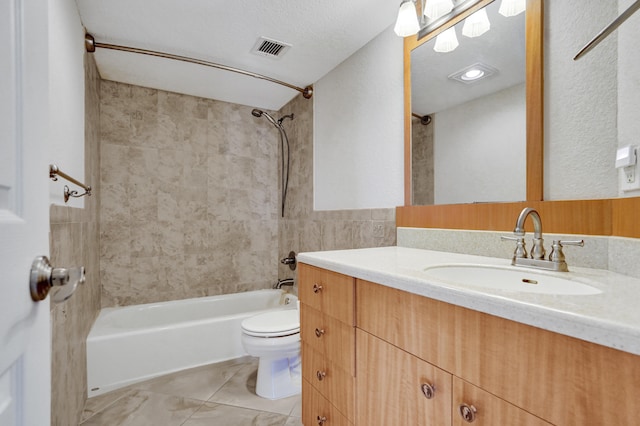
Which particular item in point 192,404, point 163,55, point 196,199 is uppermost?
point 163,55

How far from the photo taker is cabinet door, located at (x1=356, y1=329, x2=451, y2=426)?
0.71 meters

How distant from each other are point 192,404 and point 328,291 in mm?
1308

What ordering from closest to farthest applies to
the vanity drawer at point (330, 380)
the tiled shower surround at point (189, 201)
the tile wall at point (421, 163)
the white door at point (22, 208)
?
the white door at point (22, 208)
the vanity drawer at point (330, 380)
the tile wall at point (421, 163)
the tiled shower surround at point (189, 201)

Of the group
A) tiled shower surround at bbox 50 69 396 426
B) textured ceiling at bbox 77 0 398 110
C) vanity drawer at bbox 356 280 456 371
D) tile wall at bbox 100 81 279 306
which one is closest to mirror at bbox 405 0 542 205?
textured ceiling at bbox 77 0 398 110

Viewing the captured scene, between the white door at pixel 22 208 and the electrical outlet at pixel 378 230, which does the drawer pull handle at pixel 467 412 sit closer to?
the white door at pixel 22 208

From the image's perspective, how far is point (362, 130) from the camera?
2029mm

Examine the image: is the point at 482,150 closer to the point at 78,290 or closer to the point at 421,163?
the point at 421,163

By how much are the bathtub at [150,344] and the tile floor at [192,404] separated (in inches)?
3.3

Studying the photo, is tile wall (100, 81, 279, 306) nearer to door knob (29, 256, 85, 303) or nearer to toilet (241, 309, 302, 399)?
toilet (241, 309, 302, 399)

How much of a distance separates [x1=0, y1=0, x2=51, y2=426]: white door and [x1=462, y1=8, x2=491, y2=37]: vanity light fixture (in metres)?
1.53

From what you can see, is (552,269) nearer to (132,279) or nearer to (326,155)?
(326,155)

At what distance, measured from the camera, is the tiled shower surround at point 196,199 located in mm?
2547

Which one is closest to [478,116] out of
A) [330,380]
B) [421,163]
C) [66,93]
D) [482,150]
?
[482,150]

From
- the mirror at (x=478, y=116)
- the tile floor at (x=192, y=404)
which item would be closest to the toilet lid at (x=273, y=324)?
the tile floor at (x=192, y=404)
